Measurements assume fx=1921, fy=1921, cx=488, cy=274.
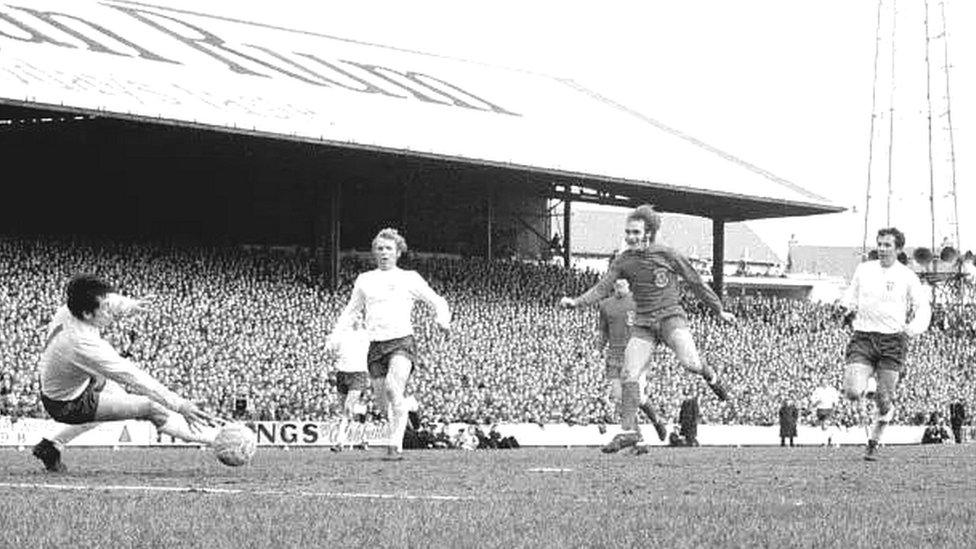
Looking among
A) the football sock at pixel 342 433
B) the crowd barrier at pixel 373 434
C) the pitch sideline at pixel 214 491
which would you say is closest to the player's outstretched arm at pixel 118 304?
the pitch sideline at pixel 214 491

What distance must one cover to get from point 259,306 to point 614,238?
80077 millimetres

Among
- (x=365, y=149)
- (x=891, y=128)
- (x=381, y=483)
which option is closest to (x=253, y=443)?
(x=381, y=483)

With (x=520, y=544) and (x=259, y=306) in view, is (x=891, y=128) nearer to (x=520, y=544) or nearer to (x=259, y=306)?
(x=259, y=306)

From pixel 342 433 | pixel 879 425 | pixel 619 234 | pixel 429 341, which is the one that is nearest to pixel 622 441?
pixel 879 425

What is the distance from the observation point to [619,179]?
51.2 metres

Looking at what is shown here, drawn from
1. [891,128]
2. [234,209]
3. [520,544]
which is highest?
[891,128]

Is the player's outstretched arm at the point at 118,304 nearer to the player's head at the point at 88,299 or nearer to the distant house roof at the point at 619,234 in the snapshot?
the player's head at the point at 88,299

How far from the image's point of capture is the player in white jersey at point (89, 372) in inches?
501

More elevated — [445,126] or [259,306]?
[445,126]

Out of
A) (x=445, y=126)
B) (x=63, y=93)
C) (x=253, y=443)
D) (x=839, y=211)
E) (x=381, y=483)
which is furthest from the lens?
(x=839, y=211)

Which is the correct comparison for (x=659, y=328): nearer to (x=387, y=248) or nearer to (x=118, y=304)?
(x=387, y=248)

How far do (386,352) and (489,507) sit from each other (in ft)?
30.3

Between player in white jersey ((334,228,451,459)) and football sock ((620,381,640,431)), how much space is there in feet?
6.80

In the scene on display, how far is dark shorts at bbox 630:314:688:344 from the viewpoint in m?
17.5
